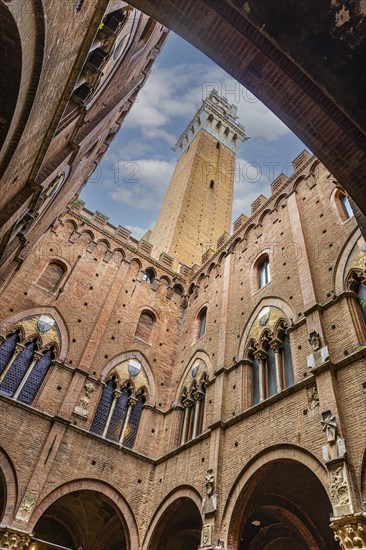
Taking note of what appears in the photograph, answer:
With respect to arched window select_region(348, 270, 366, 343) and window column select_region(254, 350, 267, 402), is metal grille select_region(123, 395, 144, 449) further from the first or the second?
arched window select_region(348, 270, 366, 343)

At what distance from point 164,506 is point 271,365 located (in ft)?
16.5

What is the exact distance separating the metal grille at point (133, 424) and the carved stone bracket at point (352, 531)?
794cm

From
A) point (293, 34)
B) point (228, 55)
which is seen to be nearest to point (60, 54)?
point (228, 55)

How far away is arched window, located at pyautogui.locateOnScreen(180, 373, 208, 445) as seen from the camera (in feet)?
40.3

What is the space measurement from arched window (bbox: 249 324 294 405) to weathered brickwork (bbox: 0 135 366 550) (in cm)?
6

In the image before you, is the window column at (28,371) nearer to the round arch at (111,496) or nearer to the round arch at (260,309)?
the round arch at (111,496)

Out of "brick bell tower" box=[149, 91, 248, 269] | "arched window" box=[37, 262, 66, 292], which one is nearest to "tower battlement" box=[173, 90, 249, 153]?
"brick bell tower" box=[149, 91, 248, 269]

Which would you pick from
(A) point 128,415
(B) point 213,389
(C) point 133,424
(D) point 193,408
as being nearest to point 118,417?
(A) point 128,415

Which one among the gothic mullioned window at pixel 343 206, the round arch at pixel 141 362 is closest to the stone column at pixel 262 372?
the gothic mullioned window at pixel 343 206

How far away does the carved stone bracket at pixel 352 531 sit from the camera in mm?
5887

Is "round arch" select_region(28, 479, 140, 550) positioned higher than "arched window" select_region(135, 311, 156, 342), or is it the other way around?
"arched window" select_region(135, 311, 156, 342)

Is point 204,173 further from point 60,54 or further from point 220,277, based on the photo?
point 60,54

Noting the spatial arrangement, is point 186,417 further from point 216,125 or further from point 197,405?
point 216,125

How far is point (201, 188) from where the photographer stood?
2981 centimetres
